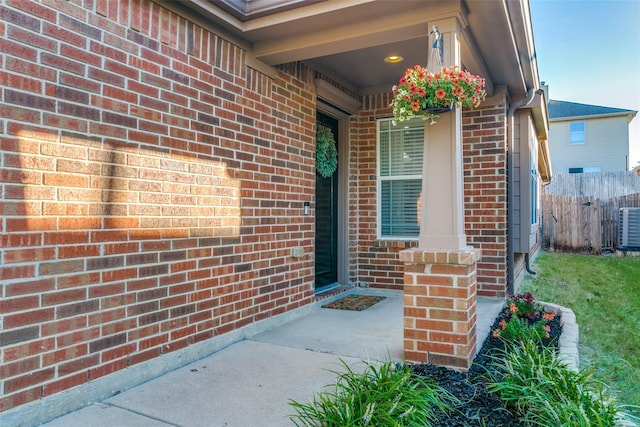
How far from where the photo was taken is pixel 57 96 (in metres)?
2.40

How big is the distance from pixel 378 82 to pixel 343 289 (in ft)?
9.03

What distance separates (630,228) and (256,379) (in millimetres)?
11964

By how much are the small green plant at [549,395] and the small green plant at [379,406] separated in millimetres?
363

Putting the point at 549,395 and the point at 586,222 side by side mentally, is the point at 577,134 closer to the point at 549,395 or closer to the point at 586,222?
the point at 586,222

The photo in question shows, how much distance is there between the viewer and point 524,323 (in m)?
4.03

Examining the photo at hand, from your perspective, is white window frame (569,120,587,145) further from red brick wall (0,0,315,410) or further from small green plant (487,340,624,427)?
small green plant (487,340,624,427)

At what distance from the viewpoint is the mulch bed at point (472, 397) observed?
2.25 m

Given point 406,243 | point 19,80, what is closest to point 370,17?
point 19,80

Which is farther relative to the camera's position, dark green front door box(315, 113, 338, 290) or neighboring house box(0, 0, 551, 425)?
dark green front door box(315, 113, 338, 290)

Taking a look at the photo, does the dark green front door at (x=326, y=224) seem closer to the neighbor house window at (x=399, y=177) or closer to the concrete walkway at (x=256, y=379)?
the neighbor house window at (x=399, y=177)

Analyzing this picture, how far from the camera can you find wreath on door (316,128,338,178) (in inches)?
210

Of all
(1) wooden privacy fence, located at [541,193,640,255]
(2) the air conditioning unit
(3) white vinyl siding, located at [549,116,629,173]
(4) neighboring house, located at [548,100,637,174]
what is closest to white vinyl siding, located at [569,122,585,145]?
(4) neighboring house, located at [548,100,637,174]

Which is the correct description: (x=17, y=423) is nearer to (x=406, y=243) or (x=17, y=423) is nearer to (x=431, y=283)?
(x=431, y=283)

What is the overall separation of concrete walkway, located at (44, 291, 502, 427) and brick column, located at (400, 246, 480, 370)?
1.00 ft
